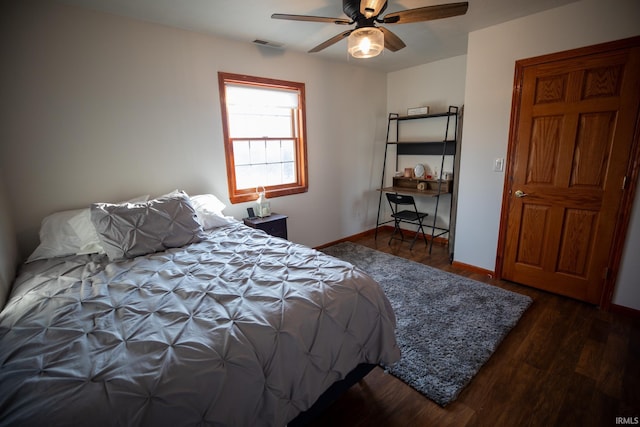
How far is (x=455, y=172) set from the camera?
3639 mm

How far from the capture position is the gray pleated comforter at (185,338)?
0.86 metres

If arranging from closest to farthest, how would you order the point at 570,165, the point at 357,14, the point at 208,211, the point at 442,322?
the point at 357,14 < the point at 442,322 < the point at 570,165 < the point at 208,211

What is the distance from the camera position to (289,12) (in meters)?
2.34

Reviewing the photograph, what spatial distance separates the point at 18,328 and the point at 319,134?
3259 millimetres

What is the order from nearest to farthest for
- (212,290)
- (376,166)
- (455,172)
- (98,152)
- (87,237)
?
1. (212,290)
2. (87,237)
3. (98,152)
4. (455,172)
5. (376,166)

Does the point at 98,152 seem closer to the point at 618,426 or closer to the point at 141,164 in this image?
the point at 141,164

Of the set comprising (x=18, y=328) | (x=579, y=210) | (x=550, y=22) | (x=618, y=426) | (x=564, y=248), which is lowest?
(x=618, y=426)

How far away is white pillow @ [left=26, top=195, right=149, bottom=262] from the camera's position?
1.99 meters

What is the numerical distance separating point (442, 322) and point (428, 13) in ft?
7.26

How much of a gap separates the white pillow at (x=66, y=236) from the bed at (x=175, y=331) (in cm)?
1

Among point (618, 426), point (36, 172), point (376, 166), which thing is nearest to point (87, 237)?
point (36, 172)

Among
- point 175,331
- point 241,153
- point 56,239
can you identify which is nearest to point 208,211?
point 241,153

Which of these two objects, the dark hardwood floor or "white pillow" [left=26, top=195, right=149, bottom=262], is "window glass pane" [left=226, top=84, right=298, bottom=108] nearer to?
"white pillow" [left=26, top=195, right=149, bottom=262]

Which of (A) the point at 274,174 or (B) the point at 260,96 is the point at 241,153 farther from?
(B) the point at 260,96
